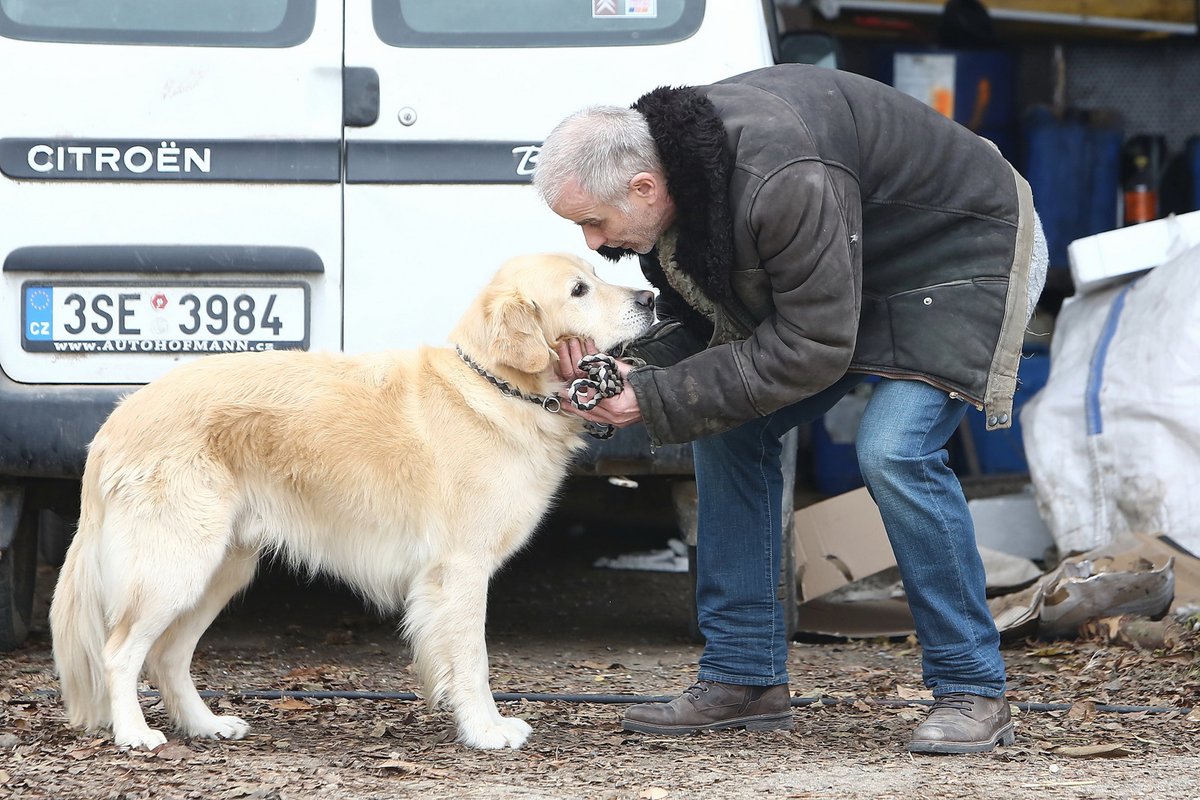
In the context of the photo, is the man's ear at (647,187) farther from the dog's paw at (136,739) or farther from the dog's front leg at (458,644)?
the dog's paw at (136,739)

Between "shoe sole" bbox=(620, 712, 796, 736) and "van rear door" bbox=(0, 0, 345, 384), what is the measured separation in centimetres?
131

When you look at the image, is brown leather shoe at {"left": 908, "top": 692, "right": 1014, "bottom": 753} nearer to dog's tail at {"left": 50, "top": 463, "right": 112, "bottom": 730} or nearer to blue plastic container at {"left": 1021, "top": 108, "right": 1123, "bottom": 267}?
dog's tail at {"left": 50, "top": 463, "right": 112, "bottom": 730}

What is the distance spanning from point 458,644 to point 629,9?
71.2 inches

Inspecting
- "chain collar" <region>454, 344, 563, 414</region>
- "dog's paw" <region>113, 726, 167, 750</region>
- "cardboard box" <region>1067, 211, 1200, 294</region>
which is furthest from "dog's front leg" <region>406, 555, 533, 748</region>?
"cardboard box" <region>1067, 211, 1200, 294</region>

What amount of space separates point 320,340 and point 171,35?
92 centimetres

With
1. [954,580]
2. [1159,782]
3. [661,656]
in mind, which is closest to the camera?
[1159,782]

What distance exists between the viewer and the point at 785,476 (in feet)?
13.3

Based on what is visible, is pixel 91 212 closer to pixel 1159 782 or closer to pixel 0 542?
pixel 0 542

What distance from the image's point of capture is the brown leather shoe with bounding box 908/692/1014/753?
10.3 ft

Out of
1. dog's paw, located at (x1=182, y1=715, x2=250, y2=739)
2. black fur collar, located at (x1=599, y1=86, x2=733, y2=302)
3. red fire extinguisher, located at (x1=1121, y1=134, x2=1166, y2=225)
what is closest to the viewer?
black fur collar, located at (x1=599, y1=86, x2=733, y2=302)

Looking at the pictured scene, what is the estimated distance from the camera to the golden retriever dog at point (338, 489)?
313 cm

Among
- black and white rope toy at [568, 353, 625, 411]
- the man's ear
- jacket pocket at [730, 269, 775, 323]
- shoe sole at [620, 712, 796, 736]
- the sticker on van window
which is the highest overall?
the sticker on van window

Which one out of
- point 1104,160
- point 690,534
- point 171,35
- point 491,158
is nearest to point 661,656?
point 690,534

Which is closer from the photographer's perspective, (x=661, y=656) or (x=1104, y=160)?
(x=661, y=656)
